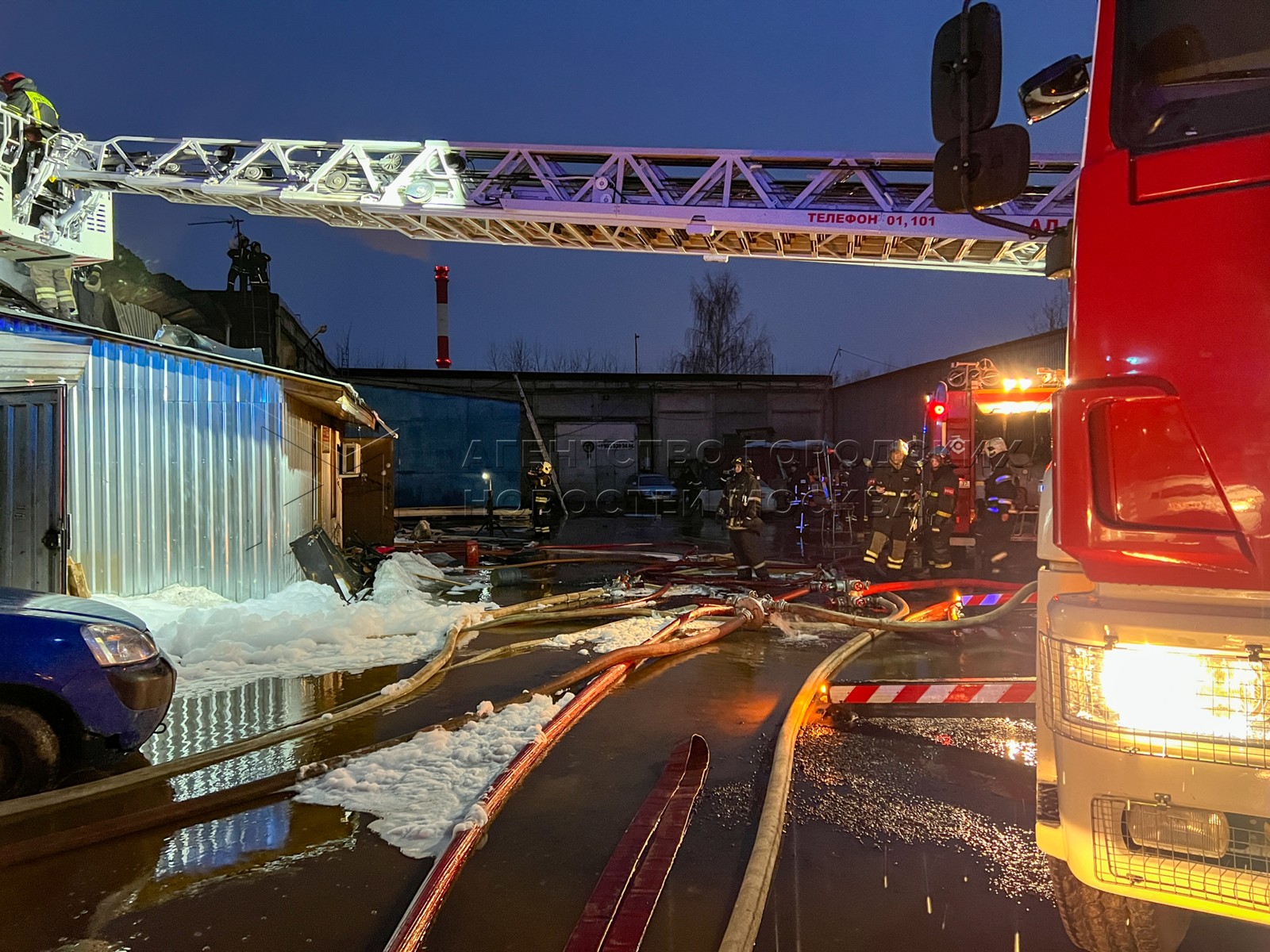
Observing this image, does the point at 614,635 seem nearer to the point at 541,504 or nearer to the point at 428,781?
the point at 428,781

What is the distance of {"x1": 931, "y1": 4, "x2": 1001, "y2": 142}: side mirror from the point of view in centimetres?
211

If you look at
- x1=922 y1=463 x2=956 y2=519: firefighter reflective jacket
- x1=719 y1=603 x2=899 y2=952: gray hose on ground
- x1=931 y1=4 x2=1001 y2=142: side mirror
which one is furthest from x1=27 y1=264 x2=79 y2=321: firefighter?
x1=931 y1=4 x2=1001 y2=142: side mirror

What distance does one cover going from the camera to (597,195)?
8.45 meters

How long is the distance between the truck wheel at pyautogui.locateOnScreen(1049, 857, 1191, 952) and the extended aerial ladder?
6.79 m

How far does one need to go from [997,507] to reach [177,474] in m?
9.42

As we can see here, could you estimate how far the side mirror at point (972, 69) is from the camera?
2107 mm

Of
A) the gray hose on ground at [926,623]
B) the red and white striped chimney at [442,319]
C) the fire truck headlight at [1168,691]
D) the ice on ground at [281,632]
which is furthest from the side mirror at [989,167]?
the red and white striped chimney at [442,319]

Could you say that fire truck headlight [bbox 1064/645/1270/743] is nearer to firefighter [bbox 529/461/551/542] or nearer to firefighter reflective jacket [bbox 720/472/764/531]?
firefighter reflective jacket [bbox 720/472/764/531]

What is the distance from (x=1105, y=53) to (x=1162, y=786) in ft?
5.92

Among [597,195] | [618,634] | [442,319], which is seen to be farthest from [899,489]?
[442,319]

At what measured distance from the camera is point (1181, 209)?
5.49 feet

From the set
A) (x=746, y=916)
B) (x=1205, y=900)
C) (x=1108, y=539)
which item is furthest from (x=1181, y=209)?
(x=746, y=916)

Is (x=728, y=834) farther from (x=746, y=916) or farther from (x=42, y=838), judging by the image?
(x=42, y=838)

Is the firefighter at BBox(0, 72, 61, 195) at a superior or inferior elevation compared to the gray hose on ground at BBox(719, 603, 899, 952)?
superior
